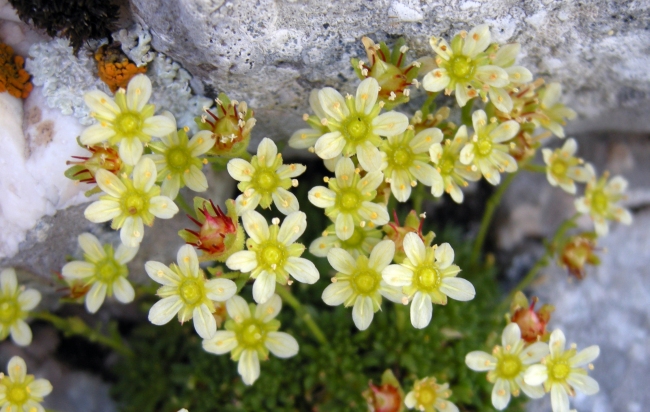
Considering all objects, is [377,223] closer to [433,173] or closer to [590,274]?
[433,173]

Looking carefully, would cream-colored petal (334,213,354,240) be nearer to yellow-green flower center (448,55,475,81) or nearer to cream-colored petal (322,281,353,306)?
cream-colored petal (322,281,353,306)

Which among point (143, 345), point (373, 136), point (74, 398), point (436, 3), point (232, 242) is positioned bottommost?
point (74, 398)

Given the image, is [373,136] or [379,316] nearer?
[373,136]

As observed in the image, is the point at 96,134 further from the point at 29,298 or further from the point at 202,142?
the point at 29,298

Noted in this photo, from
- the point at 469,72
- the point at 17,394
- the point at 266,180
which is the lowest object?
the point at 17,394

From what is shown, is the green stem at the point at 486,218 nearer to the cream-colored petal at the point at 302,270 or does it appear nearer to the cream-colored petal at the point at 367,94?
the cream-colored petal at the point at 367,94

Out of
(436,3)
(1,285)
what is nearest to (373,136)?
(436,3)

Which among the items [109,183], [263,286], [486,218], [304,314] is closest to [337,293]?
[263,286]

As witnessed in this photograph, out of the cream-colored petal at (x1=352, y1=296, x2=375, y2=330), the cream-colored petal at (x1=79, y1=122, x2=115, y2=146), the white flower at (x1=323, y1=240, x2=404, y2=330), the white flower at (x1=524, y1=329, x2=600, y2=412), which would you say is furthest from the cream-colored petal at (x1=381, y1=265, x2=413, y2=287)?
the cream-colored petal at (x1=79, y1=122, x2=115, y2=146)
